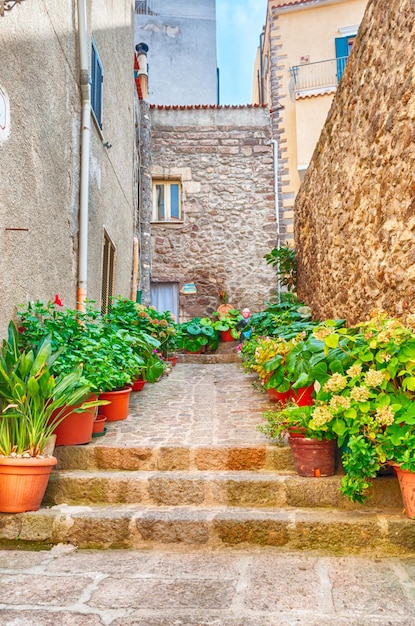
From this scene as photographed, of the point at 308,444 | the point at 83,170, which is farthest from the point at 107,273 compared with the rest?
the point at 308,444

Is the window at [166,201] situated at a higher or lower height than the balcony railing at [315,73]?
lower

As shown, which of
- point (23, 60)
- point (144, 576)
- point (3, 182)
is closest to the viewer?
point (144, 576)

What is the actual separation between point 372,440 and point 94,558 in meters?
1.53

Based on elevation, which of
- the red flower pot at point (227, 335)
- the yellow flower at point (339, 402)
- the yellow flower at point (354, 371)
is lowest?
the yellow flower at point (339, 402)

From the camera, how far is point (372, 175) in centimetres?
387

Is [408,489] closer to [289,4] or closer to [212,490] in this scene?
[212,490]

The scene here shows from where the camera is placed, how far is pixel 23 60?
3.71m

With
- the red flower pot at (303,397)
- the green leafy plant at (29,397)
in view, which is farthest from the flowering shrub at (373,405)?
the green leafy plant at (29,397)

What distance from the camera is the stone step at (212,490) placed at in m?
2.99

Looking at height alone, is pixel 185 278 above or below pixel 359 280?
above

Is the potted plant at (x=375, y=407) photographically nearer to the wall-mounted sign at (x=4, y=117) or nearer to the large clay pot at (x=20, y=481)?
the large clay pot at (x=20, y=481)

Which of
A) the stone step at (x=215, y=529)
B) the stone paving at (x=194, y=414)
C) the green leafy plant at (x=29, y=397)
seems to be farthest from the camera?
the stone paving at (x=194, y=414)

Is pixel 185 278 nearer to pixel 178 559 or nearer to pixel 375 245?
pixel 375 245

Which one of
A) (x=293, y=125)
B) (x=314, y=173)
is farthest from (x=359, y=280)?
(x=293, y=125)
